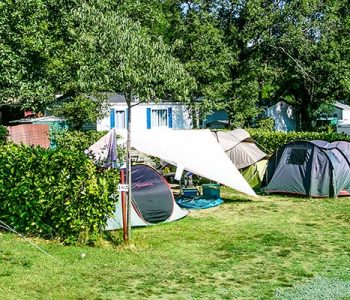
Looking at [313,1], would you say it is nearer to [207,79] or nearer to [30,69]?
[207,79]

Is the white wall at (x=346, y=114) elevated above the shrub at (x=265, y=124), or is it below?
above

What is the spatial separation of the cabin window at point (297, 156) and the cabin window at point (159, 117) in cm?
1781

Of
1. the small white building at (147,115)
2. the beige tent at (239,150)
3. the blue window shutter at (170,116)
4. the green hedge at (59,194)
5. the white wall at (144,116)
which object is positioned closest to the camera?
the green hedge at (59,194)

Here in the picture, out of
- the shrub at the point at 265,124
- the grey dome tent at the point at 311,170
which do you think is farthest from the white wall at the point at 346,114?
the grey dome tent at the point at 311,170

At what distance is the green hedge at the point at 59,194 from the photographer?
865 cm

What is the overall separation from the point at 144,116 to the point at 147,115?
0.21 metres

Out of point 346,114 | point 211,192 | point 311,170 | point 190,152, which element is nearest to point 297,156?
point 311,170

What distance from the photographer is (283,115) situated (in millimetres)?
40438

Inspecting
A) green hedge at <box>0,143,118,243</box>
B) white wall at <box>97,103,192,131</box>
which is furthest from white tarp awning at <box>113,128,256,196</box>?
white wall at <box>97,103,192,131</box>

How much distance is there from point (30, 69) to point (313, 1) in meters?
18.7

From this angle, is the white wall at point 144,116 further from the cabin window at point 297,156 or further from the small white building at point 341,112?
the small white building at point 341,112

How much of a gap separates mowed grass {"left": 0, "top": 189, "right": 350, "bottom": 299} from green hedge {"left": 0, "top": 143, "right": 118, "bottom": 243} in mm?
317

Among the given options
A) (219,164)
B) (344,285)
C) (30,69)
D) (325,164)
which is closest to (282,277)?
(344,285)

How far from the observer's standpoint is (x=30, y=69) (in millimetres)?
17328
